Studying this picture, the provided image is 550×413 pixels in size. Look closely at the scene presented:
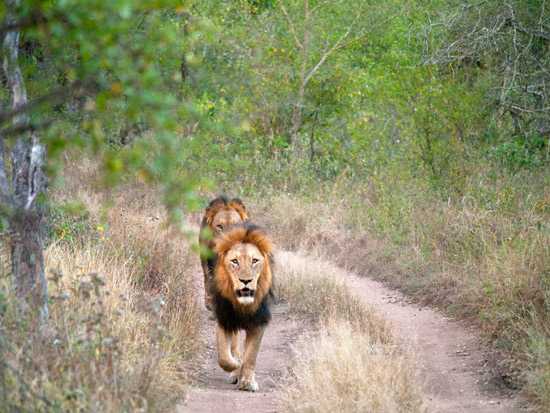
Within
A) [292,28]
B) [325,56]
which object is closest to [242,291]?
[325,56]

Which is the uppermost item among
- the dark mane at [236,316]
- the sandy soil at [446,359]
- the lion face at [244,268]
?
the lion face at [244,268]

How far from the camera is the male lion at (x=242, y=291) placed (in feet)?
28.7

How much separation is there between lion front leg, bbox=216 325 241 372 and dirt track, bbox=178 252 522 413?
0.20 meters

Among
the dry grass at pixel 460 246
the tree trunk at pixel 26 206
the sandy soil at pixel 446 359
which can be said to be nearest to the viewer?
the tree trunk at pixel 26 206

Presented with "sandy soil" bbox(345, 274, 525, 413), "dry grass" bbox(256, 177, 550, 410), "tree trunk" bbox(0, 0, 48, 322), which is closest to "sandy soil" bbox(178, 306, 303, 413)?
"sandy soil" bbox(345, 274, 525, 413)

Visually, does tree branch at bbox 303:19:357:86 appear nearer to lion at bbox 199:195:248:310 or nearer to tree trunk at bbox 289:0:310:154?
tree trunk at bbox 289:0:310:154

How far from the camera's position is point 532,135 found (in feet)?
48.9

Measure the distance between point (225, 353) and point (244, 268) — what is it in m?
0.80

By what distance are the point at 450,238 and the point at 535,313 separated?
13.0 ft

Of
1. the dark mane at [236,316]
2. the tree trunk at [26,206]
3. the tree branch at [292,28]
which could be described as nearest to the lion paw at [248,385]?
the dark mane at [236,316]

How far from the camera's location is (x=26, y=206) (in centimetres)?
682

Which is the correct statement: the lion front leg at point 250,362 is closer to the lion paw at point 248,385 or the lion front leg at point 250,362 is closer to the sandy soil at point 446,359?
the lion paw at point 248,385

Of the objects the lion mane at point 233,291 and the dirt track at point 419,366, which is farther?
the lion mane at point 233,291

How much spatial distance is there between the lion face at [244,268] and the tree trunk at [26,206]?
194 cm
